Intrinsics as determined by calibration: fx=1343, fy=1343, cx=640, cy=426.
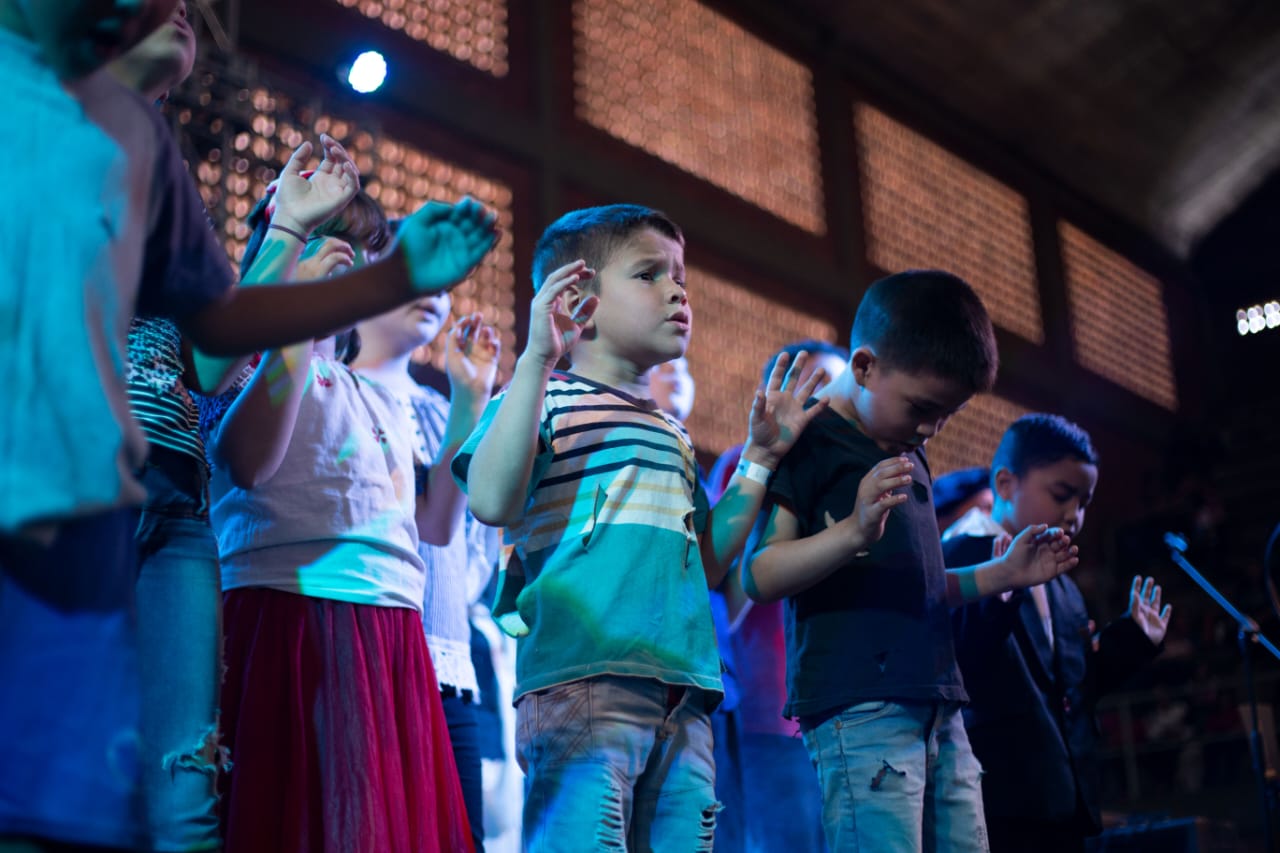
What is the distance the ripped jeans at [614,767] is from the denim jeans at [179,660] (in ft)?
1.27

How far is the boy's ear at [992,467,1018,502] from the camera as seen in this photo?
2.84 meters

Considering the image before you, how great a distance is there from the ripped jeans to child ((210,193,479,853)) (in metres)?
0.21

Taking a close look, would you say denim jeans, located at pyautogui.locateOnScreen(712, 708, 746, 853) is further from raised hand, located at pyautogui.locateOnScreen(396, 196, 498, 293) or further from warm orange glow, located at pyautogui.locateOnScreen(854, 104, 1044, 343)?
warm orange glow, located at pyautogui.locateOnScreen(854, 104, 1044, 343)

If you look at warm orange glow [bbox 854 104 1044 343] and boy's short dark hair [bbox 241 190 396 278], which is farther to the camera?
warm orange glow [bbox 854 104 1044 343]

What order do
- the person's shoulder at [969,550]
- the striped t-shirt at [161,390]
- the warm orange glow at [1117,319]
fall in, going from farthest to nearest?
the warm orange glow at [1117,319], the person's shoulder at [969,550], the striped t-shirt at [161,390]

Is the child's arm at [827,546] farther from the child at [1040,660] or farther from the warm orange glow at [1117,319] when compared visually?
the warm orange glow at [1117,319]

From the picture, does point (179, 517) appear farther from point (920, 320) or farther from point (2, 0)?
point (920, 320)

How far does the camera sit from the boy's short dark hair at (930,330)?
2.10m

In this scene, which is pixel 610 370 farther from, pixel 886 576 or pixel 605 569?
pixel 886 576

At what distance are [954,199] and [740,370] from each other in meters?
2.44

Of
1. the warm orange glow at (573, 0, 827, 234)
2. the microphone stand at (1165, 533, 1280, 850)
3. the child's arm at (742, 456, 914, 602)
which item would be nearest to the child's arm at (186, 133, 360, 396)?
the child's arm at (742, 456, 914, 602)

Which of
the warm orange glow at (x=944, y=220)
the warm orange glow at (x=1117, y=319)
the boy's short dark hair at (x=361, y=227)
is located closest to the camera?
the boy's short dark hair at (x=361, y=227)

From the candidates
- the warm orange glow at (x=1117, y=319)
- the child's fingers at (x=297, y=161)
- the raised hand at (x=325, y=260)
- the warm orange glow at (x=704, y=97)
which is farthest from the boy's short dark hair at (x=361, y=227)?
the warm orange glow at (x=1117, y=319)

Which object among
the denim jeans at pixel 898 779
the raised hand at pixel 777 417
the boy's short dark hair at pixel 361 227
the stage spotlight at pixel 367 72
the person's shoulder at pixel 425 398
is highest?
the stage spotlight at pixel 367 72
